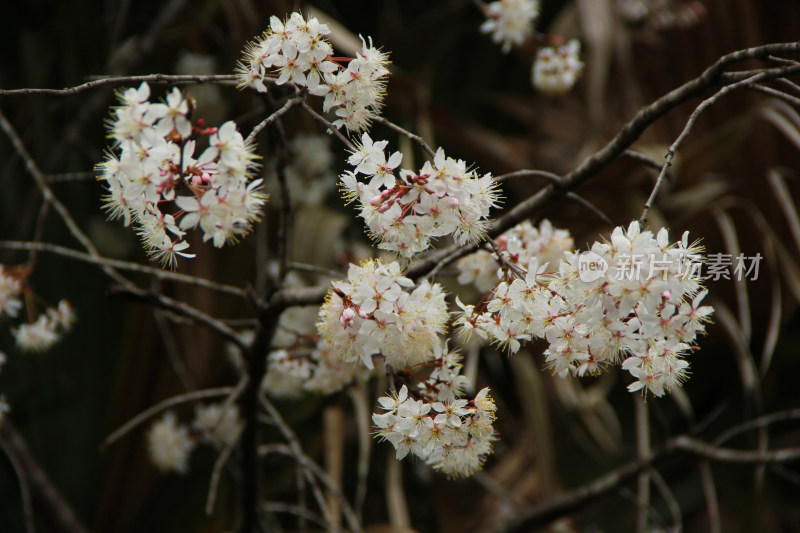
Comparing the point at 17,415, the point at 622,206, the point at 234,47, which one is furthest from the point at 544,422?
the point at 17,415

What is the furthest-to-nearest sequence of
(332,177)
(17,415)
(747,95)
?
(332,177), (747,95), (17,415)

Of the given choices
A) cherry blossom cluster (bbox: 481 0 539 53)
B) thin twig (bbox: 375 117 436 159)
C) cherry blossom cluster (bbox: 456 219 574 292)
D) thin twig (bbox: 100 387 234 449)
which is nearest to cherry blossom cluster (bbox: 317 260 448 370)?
thin twig (bbox: 375 117 436 159)

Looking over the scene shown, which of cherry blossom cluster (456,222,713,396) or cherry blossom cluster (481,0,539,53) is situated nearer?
cherry blossom cluster (456,222,713,396)

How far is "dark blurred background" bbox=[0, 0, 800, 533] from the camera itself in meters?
1.38

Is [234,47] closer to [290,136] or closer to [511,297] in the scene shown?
[290,136]

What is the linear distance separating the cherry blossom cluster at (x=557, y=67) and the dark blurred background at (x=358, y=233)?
0.25 m

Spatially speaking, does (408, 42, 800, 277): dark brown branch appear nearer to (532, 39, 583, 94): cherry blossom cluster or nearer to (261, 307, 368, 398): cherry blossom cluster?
(261, 307, 368, 398): cherry blossom cluster

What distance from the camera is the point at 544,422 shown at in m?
1.27

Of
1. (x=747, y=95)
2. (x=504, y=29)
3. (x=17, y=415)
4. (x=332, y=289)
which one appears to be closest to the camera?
(x=332, y=289)

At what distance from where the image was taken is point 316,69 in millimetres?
609

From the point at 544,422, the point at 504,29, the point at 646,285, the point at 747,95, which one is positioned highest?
the point at 747,95

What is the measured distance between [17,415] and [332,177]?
102 centimetres

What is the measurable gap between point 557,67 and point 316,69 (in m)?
0.80

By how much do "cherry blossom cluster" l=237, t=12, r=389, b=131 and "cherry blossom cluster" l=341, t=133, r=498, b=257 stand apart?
6cm
